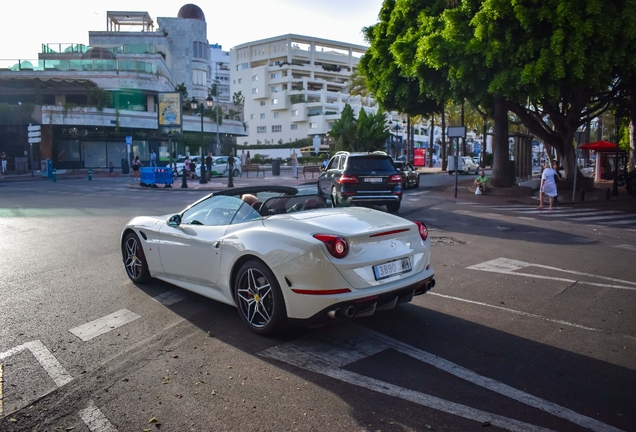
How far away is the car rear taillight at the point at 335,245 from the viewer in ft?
15.4

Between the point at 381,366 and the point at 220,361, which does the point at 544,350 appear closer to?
the point at 381,366

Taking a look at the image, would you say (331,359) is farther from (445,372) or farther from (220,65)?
(220,65)

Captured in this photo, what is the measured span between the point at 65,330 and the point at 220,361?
195 centimetres

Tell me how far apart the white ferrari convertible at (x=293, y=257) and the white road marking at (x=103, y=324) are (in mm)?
687

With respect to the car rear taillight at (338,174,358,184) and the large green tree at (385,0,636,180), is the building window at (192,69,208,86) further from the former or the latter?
the car rear taillight at (338,174,358,184)

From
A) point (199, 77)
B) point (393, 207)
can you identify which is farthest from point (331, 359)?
point (199, 77)

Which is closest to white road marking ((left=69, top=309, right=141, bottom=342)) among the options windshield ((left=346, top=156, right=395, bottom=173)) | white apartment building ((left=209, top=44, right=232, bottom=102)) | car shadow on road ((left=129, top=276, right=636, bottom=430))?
car shadow on road ((left=129, top=276, right=636, bottom=430))

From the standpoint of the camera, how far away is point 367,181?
15.1 metres

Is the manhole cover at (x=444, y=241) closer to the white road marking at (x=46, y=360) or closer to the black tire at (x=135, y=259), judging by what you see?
the black tire at (x=135, y=259)

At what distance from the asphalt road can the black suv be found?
6746mm

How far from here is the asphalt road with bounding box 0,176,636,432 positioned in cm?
362

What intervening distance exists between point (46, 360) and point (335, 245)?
2652 millimetres

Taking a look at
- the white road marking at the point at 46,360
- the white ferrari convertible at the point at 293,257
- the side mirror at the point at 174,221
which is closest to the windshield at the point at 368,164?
the white ferrari convertible at the point at 293,257

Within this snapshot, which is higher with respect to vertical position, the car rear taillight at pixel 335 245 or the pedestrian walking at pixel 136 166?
the pedestrian walking at pixel 136 166
